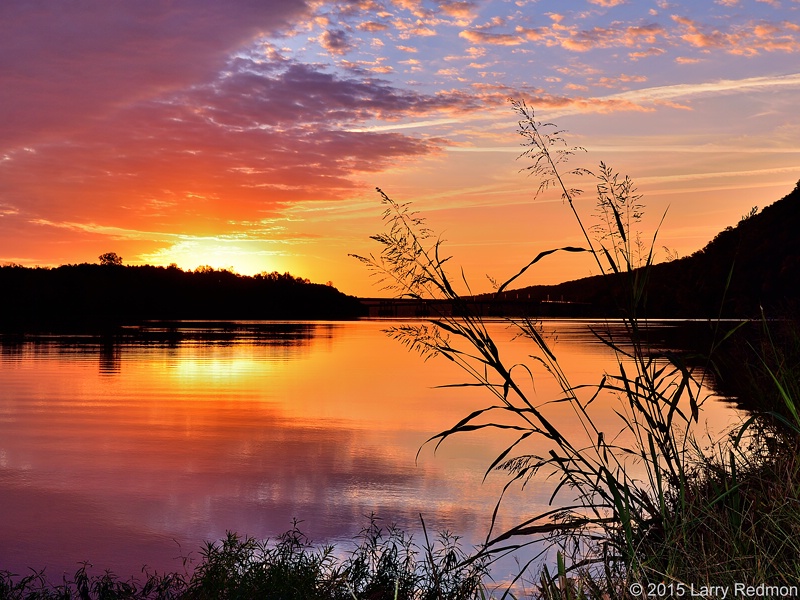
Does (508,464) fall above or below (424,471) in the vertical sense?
above

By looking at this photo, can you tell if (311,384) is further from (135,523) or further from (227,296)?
(227,296)

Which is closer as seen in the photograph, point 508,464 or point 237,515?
point 508,464

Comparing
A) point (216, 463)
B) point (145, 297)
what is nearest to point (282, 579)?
point (216, 463)

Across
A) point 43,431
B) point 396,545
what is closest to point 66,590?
point 396,545

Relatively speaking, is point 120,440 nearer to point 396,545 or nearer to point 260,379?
point 396,545

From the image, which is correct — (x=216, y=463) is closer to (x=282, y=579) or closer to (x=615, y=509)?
(x=282, y=579)

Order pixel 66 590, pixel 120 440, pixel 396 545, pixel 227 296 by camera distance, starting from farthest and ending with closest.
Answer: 1. pixel 227 296
2. pixel 120 440
3. pixel 396 545
4. pixel 66 590

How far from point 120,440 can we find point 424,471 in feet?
20.5

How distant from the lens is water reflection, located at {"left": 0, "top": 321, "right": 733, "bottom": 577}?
866 cm

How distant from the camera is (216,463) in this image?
12.7 meters

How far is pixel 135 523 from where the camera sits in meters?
8.99

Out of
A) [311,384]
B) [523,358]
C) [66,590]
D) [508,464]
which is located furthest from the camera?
[523,358]

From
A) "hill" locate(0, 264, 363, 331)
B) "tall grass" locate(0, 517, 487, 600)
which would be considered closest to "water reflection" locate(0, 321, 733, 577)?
"tall grass" locate(0, 517, 487, 600)

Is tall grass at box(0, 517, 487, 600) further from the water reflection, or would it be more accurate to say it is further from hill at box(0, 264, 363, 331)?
hill at box(0, 264, 363, 331)
